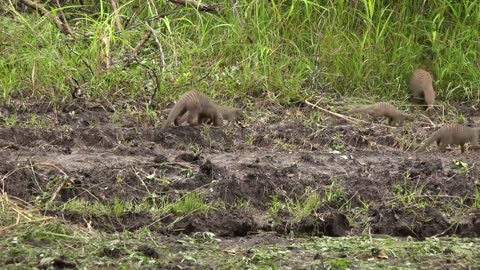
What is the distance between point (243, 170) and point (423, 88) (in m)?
2.20

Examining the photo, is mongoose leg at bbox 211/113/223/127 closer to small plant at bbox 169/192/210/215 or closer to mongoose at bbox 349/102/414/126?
mongoose at bbox 349/102/414/126

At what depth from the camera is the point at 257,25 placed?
25.6 feet

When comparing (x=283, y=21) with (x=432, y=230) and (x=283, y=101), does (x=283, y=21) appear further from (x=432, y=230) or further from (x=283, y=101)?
(x=432, y=230)

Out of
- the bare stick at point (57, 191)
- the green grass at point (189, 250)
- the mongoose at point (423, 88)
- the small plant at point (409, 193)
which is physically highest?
the green grass at point (189, 250)

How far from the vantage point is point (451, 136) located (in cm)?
643

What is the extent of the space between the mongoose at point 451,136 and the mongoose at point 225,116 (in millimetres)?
1111

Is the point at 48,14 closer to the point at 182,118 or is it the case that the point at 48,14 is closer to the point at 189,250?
the point at 182,118

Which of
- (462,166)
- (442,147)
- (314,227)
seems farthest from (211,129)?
(314,227)

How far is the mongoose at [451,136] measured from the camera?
253 inches

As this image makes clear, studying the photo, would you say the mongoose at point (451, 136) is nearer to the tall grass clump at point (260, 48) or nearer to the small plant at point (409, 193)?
the small plant at point (409, 193)

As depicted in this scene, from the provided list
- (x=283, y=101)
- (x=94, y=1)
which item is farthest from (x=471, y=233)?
(x=94, y=1)

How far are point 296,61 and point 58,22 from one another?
1.62 meters

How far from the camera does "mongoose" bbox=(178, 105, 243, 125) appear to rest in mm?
6490

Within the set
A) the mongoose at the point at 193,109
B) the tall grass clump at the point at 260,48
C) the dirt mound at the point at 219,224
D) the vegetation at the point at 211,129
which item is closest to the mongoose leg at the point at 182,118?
the mongoose at the point at 193,109
